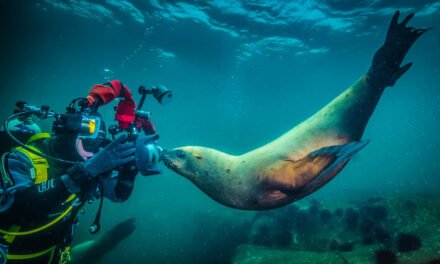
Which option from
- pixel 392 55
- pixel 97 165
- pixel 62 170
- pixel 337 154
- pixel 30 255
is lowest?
pixel 30 255

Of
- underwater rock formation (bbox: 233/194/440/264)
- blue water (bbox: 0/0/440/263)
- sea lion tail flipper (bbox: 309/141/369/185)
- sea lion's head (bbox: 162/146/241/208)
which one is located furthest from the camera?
blue water (bbox: 0/0/440/263)

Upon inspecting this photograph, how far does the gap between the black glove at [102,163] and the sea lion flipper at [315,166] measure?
148cm

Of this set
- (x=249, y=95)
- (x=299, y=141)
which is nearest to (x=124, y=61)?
(x=249, y=95)

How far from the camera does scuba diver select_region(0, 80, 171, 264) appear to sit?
2010 millimetres

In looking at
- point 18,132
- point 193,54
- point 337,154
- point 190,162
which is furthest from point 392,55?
point 193,54

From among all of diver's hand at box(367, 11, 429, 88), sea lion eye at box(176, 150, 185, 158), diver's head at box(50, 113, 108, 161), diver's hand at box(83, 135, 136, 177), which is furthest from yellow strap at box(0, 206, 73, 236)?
diver's hand at box(367, 11, 429, 88)

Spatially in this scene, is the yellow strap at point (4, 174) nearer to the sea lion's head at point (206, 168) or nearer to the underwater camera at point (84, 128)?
the underwater camera at point (84, 128)

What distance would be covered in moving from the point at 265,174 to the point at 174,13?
45.8 feet

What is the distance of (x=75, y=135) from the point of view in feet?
7.57

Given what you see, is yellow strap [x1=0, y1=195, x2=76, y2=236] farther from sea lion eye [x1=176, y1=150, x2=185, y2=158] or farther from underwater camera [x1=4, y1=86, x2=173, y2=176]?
sea lion eye [x1=176, y1=150, x2=185, y2=158]

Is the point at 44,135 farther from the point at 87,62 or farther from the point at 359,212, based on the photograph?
the point at 87,62

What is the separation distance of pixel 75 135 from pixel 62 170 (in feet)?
1.33

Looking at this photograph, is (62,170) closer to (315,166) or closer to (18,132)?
(18,132)

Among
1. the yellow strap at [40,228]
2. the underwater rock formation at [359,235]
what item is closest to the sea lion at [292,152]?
the yellow strap at [40,228]
